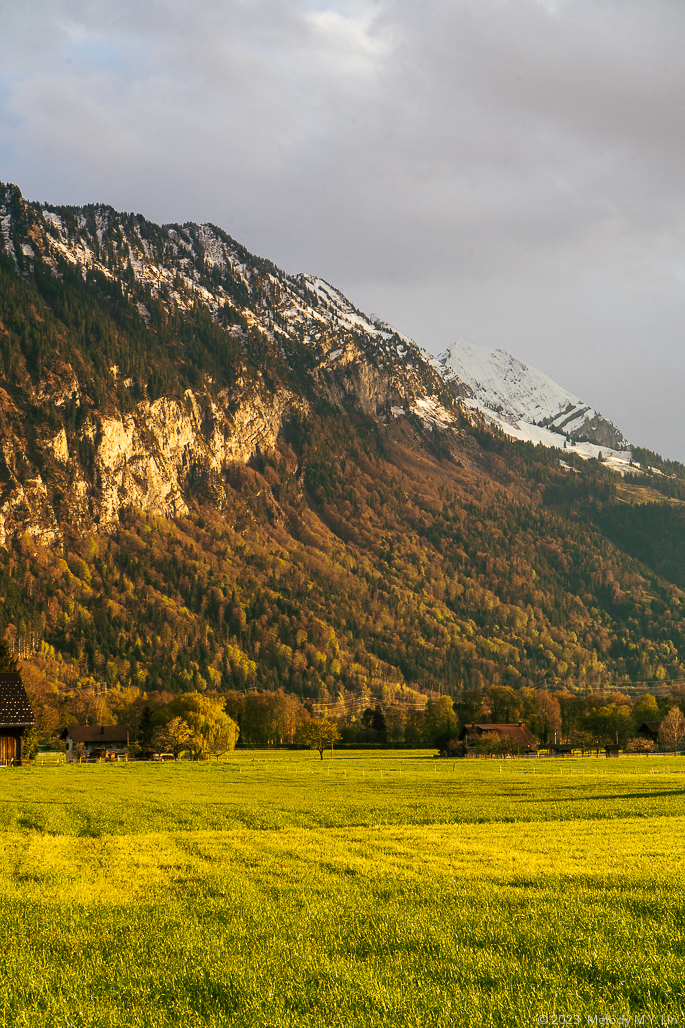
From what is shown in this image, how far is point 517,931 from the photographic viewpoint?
15852 mm

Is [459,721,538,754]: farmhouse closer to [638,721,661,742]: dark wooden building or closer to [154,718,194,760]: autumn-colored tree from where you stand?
[638,721,661,742]: dark wooden building

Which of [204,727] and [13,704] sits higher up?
[13,704]

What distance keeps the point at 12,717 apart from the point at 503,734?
4091 inches

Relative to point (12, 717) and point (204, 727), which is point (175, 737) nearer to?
point (204, 727)

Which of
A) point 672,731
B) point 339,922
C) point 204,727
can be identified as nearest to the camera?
point 339,922

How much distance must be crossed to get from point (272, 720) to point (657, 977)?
7280 inches

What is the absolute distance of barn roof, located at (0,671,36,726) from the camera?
299 feet

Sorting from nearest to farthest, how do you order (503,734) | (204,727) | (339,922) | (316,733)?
(339,922) < (204,727) < (316,733) < (503,734)

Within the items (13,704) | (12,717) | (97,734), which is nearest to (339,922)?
(12,717)

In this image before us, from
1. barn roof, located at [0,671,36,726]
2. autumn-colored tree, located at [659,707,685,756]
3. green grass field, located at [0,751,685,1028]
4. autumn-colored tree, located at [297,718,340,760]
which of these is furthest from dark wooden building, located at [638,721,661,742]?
→ green grass field, located at [0,751,685,1028]

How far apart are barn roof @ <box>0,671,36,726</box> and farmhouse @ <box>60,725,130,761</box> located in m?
61.2

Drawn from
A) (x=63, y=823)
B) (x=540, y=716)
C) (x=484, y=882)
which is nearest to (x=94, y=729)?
(x=540, y=716)

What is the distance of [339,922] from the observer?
17438 mm

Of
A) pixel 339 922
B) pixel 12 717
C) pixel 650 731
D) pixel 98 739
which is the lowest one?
pixel 650 731
